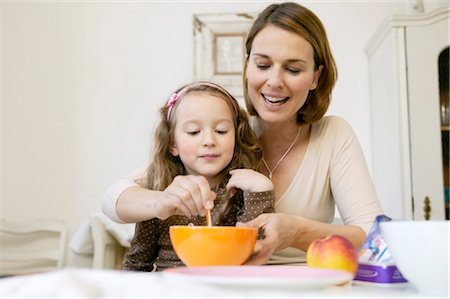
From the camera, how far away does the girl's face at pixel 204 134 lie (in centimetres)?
127

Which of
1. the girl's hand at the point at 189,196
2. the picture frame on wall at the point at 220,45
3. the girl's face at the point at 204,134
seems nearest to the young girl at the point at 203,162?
the girl's face at the point at 204,134

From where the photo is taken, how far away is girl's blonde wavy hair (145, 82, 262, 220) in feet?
4.44

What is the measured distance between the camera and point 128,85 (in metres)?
3.03

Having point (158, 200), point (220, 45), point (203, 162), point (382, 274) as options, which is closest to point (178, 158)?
point (203, 162)

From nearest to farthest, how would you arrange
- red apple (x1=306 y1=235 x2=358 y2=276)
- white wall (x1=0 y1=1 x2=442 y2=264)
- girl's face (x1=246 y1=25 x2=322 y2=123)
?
red apple (x1=306 y1=235 x2=358 y2=276), girl's face (x1=246 y1=25 x2=322 y2=123), white wall (x1=0 y1=1 x2=442 y2=264)

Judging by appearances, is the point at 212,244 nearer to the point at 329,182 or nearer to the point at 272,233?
the point at 272,233

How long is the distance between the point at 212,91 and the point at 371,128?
171 cm

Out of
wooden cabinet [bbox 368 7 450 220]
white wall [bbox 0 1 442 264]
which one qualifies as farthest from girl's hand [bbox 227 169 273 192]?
white wall [bbox 0 1 442 264]

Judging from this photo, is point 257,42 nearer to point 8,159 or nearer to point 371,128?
point 371,128

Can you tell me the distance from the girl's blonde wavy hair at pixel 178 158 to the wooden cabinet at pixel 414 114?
131 centimetres

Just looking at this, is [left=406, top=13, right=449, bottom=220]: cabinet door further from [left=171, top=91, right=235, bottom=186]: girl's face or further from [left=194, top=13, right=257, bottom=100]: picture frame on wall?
[left=171, top=91, right=235, bottom=186]: girl's face

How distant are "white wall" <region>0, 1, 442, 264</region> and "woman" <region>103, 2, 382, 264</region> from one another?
4.80 feet

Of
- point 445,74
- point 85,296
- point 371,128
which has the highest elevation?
point 445,74

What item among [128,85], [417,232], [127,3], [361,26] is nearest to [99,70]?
[128,85]
